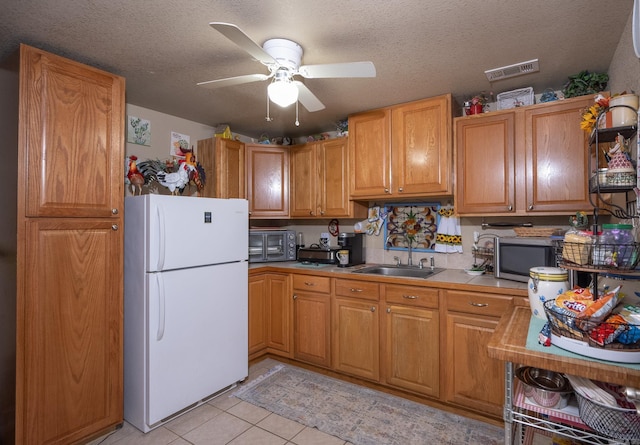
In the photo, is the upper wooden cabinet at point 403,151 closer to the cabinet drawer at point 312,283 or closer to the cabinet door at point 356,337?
the cabinet drawer at point 312,283

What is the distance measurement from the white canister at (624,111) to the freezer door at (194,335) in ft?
7.96

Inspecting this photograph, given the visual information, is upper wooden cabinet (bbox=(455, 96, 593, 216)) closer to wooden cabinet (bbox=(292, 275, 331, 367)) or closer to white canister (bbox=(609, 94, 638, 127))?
white canister (bbox=(609, 94, 638, 127))

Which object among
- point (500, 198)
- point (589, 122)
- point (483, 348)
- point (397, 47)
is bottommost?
point (483, 348)

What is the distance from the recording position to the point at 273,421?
2221 mm

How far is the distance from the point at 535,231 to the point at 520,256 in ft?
0.67

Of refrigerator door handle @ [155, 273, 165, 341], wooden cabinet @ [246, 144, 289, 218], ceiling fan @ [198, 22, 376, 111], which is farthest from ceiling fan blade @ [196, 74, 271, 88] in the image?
wooden cabinet @ [246, 144, 289, 218]

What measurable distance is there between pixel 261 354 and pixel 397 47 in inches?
108

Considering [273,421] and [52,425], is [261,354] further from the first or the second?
[52,425]

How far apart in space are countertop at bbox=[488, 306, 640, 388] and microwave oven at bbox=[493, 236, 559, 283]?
1.01 meters

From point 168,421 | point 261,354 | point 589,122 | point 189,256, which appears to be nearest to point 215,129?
point 189,256

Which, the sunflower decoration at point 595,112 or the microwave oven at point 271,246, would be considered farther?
the microwave oven at point 271,246

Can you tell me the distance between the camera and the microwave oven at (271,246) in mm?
3336

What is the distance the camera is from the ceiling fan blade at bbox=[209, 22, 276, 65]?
1265 mm

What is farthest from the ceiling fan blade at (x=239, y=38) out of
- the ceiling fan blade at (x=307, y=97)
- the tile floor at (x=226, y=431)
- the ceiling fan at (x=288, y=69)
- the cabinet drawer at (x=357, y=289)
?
the tile floor at (x=226, y=431)
